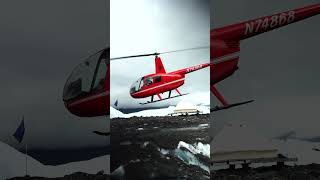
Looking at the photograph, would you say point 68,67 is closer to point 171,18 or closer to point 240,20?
point 171,18

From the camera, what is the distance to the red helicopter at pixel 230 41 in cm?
646

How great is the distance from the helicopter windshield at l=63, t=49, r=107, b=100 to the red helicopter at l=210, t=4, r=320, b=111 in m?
1.39

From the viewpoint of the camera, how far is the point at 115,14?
230 inches

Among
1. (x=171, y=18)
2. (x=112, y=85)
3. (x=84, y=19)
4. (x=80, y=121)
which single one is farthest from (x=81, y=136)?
(x=171, y=18)

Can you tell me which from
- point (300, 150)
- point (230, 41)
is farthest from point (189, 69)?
point (300, 150)

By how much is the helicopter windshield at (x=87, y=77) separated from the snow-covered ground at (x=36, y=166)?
756mm

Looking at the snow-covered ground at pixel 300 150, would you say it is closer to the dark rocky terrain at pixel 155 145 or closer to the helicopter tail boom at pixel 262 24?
the dark rocky terrain at pixel 155 145

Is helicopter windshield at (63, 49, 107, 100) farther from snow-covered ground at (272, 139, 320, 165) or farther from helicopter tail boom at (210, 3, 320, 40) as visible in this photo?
snow-covered ground at (272, 139, 320, 165)

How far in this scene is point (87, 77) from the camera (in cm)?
587

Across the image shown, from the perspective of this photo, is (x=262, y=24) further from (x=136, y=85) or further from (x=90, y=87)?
(x=90, y=87)

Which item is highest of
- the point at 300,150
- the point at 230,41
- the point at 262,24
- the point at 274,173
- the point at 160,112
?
the point at 262,24

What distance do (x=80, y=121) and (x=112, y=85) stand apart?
0.54 metres

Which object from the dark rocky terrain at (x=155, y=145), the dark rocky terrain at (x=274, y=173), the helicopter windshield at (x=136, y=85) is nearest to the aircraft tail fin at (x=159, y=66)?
the helicopter windshield at (x=136, y=85)

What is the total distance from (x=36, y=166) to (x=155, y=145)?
4.50ft
